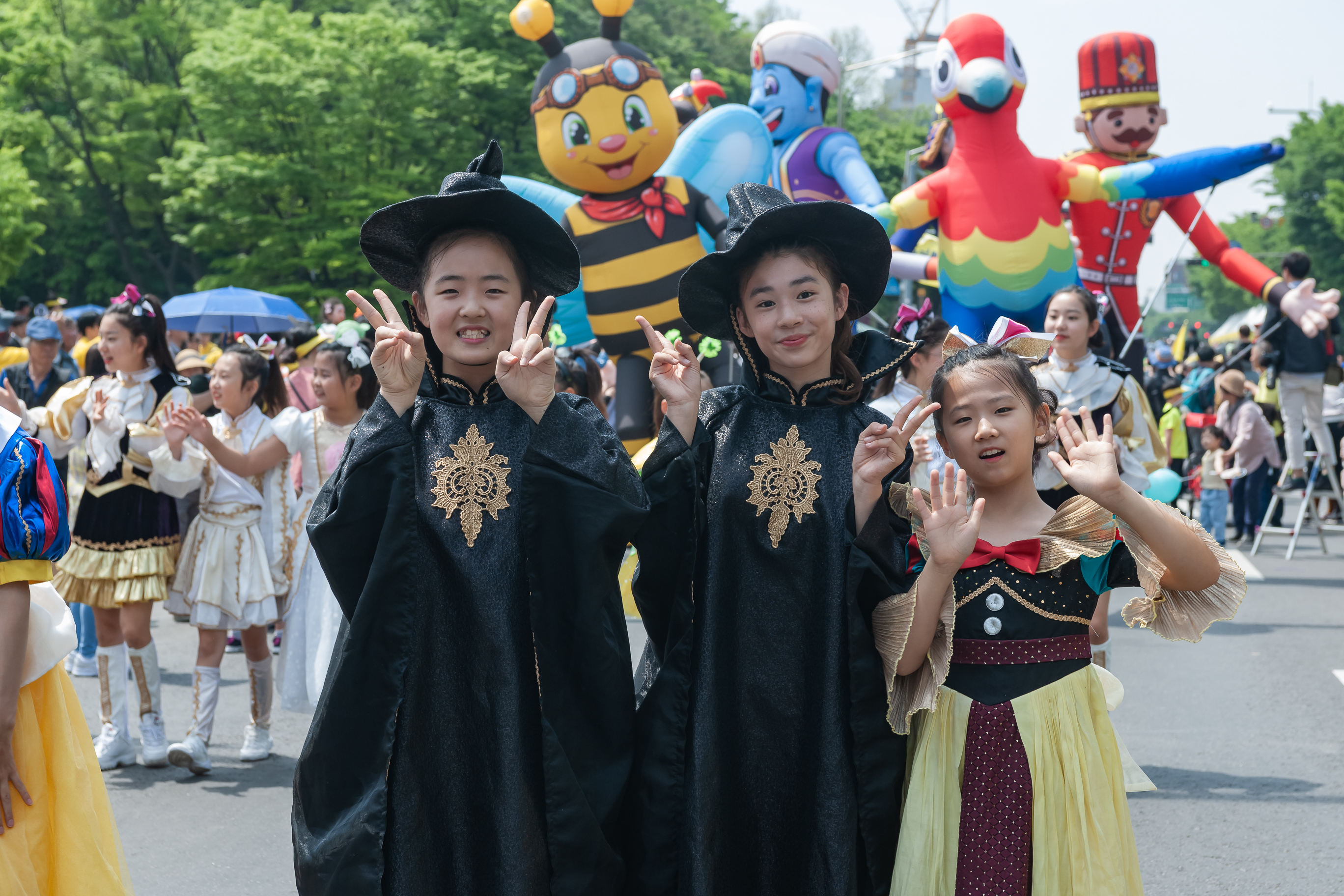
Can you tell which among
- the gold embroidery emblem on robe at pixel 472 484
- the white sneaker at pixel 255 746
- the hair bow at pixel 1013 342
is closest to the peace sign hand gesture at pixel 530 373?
the gold embroidery emblem on robe at pixel 472 484

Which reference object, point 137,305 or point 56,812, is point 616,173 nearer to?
point 137,305

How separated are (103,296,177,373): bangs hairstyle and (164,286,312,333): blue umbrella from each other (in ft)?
20.2

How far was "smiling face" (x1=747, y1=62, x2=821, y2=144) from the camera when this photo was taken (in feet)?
35.9

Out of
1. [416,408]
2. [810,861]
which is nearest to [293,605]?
[416,408]

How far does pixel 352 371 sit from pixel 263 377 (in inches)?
23.2

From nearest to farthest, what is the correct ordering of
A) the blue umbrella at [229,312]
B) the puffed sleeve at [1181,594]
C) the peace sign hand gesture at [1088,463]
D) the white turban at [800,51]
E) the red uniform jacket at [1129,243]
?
the peace sign hand gesture at [1088,463], the puffed sleeve at [1181,594], the red uniform jacket at [1129,243], the white turban at [800,51], the blue umbrella at [229,312]

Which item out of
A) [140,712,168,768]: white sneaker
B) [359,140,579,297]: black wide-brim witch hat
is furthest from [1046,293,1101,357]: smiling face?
[140,712,168,768]: white sneaker

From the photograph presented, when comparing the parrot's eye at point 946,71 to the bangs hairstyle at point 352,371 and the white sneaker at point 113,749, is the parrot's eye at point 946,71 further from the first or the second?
the white sneaker at point 113,749

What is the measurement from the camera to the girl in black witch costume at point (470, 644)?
247 cm

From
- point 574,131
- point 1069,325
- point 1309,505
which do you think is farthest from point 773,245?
point 1309,505

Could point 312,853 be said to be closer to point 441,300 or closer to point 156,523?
point 441,300

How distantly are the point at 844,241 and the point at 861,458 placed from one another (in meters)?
0.57

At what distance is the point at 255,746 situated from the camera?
5.29 metres

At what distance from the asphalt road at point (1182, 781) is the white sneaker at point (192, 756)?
0.18ft
